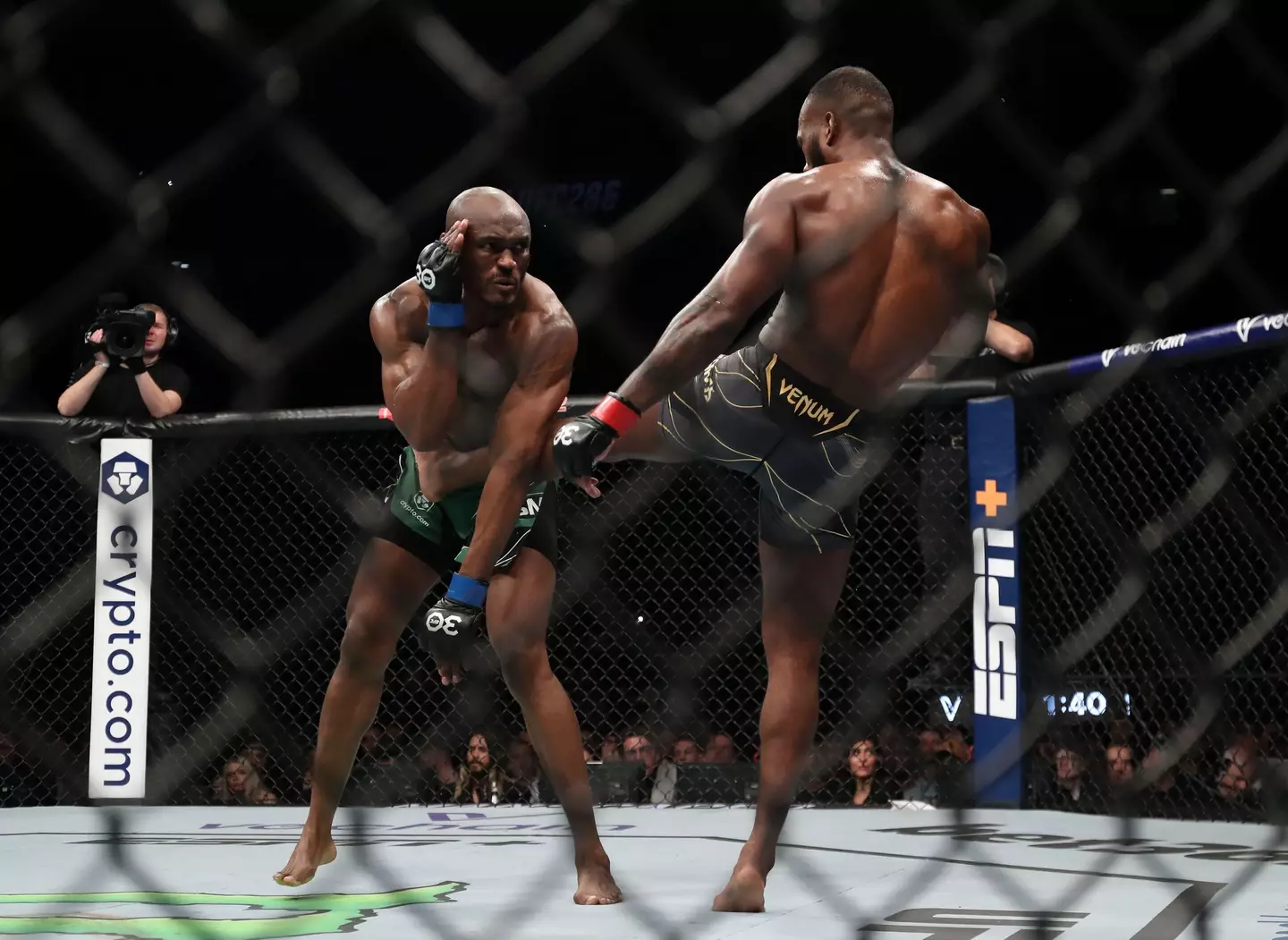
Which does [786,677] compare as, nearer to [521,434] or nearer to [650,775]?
[521,434]

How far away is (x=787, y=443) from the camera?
7.41 ft

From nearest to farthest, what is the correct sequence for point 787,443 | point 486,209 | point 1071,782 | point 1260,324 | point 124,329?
point 124,329 < point 486,209 < point 787,443 < point 1260,324 < point 1071,782

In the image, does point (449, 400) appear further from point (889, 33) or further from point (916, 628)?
point (889, 33)

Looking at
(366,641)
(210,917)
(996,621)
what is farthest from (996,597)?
(210,917)

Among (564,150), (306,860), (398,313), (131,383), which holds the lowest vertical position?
(306,860)

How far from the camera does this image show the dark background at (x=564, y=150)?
40.6 inches

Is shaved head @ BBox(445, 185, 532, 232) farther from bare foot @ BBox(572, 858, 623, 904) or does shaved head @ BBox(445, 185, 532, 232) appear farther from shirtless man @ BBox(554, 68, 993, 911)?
bare foot @ BBox(572, 858, 623, 904)

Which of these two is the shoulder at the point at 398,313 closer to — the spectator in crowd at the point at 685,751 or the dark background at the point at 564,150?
the dark background at the point at 564,150

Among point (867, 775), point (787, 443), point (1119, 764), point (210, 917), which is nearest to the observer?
point (210, 917)

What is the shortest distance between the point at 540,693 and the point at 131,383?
2114mm

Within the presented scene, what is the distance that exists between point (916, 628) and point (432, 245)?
7.44 feet

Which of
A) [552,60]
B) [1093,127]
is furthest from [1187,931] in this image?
[1093,127]

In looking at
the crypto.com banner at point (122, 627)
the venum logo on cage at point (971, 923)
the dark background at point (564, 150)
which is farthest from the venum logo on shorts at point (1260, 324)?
the crypto.com banner at point (122, 627)

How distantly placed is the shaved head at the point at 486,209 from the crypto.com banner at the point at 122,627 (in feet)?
7.15
